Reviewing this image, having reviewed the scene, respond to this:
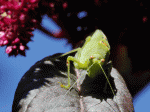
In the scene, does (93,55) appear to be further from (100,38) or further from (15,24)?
(15,24)

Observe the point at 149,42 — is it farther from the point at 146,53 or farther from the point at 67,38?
the point at 67,38

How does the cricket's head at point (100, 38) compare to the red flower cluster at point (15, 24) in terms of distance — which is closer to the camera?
the red flower cluster at point (15, 24)

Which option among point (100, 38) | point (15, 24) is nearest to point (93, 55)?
point (100, 38)

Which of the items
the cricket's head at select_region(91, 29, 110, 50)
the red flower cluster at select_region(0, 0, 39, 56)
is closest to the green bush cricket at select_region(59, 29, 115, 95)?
the cricket's head at select_region(91, 29, 110, 50)

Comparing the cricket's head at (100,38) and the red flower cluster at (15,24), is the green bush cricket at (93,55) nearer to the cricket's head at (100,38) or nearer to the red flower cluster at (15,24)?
the cricket's head at (100,38)

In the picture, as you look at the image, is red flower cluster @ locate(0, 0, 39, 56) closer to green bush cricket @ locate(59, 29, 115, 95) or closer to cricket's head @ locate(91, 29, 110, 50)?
green bush cricket @ locate(59, 29, 115, 95)

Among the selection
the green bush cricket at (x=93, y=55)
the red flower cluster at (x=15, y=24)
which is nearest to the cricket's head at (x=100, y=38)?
the green bush cricket at (x=93, y=55)

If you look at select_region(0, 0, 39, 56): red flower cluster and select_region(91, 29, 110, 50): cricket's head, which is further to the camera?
select_region(91, 29, 110, 50): cricket's head

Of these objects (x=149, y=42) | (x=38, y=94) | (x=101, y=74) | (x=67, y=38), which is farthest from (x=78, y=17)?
(x=38, y=94)
